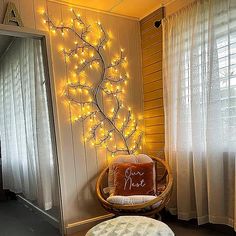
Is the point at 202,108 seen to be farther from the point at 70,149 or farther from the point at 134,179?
the point at 70,149

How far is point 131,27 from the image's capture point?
3.26 meters

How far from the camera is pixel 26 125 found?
2.66 metres

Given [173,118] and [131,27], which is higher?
[131,27]

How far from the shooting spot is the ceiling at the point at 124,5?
280cm

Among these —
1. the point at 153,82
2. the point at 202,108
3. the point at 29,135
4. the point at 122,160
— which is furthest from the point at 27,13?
the point at 202,108

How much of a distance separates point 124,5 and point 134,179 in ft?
6.11

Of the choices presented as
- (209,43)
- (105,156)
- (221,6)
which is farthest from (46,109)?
(221,6)

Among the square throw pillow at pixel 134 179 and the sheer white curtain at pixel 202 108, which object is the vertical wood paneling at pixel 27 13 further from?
the square throw pillow at pixel 134 179

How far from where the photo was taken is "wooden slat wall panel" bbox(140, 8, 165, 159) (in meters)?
3.04

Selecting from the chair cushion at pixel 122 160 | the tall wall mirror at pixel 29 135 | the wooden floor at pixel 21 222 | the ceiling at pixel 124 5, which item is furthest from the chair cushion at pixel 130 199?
the ceiling at pixel 124 5

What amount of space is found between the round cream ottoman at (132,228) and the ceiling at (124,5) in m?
2.17

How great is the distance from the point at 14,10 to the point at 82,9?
0.73 m

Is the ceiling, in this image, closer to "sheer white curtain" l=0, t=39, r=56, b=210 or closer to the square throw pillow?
"sheer white curtain" l=0, t=39, r=56, b=210

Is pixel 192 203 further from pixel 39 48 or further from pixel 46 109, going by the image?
pixel 39 48
